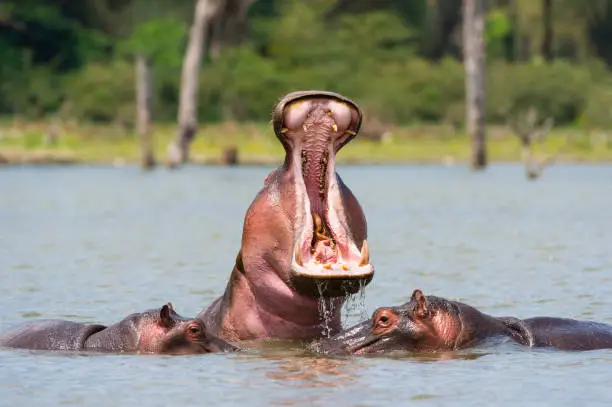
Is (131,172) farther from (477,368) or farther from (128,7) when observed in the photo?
(477,368)

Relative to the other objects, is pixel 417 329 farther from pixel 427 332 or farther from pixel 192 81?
pixel 192 81

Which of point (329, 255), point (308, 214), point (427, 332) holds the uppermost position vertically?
point (308, 214)

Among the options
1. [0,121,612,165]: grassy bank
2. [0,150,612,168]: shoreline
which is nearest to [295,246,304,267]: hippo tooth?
[0,150,612,168]: shoreline

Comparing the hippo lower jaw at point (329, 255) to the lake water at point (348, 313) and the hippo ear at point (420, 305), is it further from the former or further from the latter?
the lake water at point (348, 313)

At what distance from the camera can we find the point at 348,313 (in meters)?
12.9

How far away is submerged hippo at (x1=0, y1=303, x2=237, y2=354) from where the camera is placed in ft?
34.6

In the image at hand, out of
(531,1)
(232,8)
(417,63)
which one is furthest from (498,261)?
(531,1)

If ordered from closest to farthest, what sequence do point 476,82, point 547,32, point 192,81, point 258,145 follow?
1. point 476,82
2. point 192,81
3. point 258,145
4. point 547,32

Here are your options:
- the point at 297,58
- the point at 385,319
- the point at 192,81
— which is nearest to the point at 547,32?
the point at 297,58

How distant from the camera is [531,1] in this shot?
62562 millimetres

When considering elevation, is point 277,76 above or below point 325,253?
above

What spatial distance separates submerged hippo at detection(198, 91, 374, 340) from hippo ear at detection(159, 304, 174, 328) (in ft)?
1.73

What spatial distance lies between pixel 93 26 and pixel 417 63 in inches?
555

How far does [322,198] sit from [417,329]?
107cm
